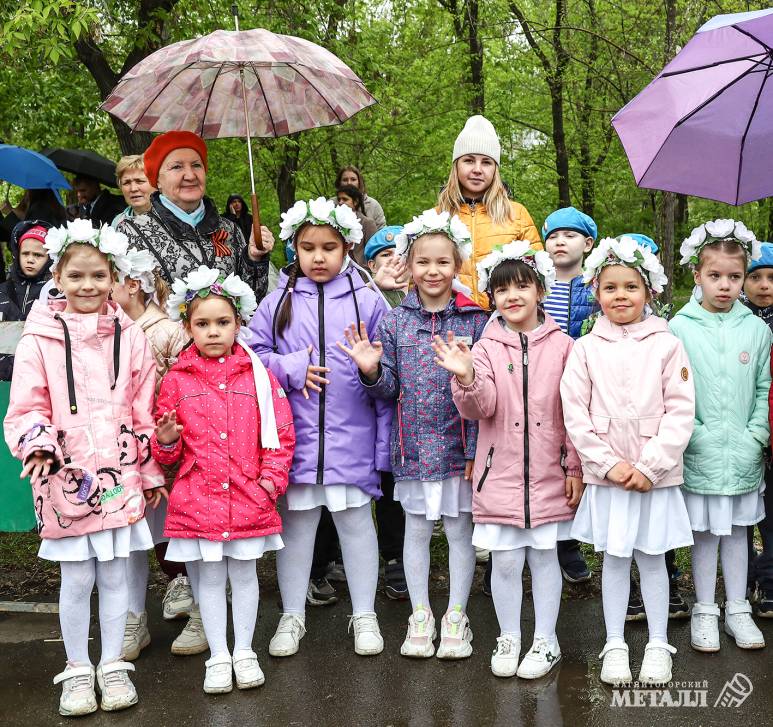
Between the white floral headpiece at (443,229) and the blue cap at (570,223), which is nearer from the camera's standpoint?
the white floral headpiece at (443,229)

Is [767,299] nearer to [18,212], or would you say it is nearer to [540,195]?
[18,212]

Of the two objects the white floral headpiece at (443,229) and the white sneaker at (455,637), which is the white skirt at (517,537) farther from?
the white floral headpiece at (443,229)

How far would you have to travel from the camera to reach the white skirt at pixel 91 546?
152 inches

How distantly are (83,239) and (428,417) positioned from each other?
1.83m

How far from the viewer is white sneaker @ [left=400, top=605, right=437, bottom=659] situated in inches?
169

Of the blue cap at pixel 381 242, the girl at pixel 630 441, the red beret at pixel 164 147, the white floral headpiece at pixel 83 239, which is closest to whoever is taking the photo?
the girl at pixel 630 441

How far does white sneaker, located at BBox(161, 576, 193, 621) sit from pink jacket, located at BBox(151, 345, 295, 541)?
1012 mm

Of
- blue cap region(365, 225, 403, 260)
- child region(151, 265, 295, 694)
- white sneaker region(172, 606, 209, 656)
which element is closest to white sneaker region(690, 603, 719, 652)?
child region(151, 265, 295, 694)

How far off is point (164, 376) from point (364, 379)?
0.97m

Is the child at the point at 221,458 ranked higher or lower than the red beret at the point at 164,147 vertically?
lower

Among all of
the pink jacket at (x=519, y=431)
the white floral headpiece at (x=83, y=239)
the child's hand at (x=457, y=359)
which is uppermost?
the white floral headpiece at (x=83, y=239)

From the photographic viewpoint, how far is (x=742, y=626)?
4309 mm

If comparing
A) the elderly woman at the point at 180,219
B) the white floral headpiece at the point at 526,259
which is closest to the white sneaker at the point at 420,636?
the white floral headpiece at the point at 526,259

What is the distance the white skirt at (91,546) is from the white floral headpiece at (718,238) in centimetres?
304
